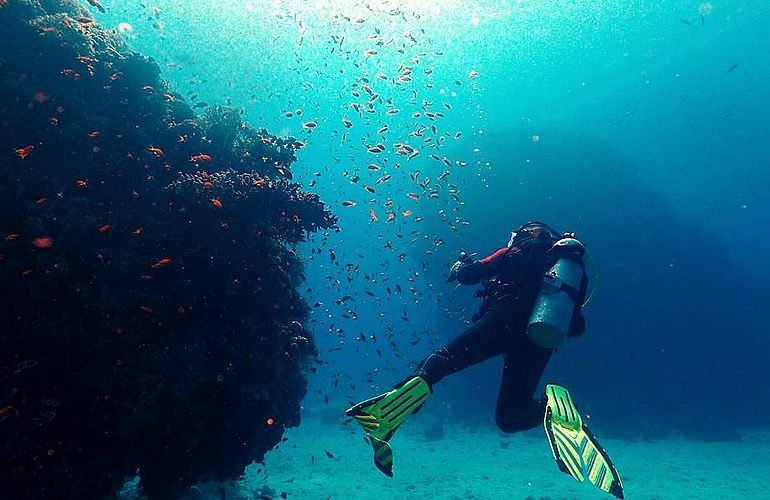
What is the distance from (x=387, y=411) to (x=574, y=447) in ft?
6.80

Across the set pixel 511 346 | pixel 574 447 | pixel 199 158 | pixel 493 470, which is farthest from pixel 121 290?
pixel 493 470

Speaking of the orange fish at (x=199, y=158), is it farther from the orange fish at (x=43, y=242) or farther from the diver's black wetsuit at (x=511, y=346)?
the diver's black wetsuit at (x=511, y=346)

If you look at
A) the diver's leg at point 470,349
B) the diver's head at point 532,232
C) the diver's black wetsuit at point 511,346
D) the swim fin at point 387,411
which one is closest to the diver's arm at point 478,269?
the diver's black wetsuit at point 511,346

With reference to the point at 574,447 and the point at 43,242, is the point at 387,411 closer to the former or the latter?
the point at 574,447

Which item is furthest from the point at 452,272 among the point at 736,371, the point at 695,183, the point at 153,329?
the point at 695,183

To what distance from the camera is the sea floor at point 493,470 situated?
42.7 ft

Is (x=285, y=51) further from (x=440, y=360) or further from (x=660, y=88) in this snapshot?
(x=440, y=360)

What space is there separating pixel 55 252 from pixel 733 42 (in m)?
62.3

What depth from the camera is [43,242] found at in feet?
19.0

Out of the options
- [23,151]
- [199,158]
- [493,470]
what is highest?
[199,158]

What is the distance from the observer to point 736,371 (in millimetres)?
25359

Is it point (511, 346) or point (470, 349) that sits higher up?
point (511, 346)

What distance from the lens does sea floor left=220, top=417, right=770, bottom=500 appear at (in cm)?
1301

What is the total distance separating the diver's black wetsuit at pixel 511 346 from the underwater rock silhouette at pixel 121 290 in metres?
3.38
